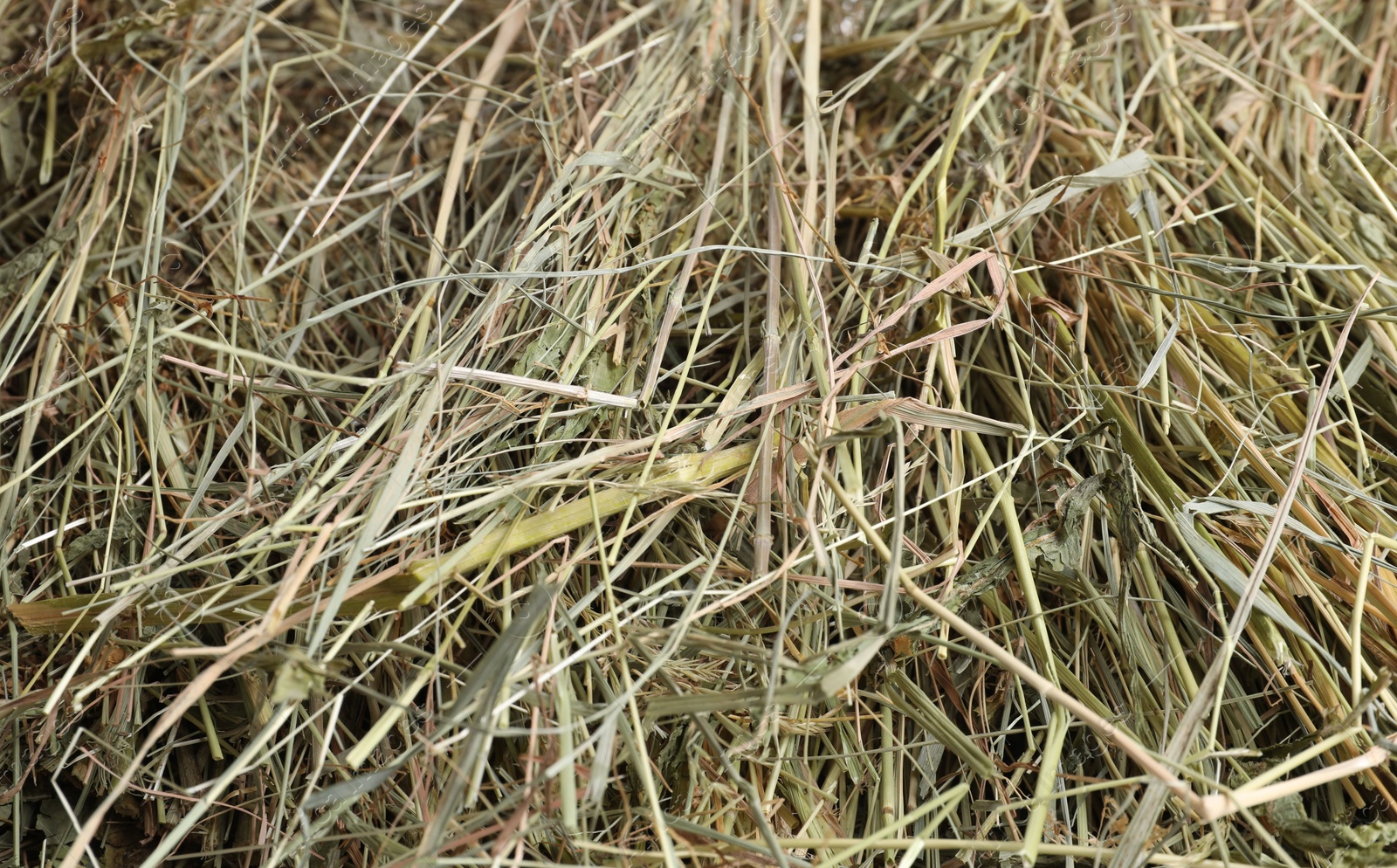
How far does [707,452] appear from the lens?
73cm

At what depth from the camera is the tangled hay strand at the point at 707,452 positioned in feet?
2.08

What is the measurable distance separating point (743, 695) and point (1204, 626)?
386 millimetres

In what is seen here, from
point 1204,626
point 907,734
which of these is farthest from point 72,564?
point 1204,626

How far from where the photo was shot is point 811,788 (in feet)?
2.20

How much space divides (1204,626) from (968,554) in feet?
0.61

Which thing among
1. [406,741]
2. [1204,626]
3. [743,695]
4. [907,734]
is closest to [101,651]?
[406,741]

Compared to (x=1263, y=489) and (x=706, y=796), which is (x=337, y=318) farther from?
(x=1263, y=489)

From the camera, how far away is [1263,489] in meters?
0.78

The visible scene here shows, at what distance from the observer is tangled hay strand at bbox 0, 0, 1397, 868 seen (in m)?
0.63

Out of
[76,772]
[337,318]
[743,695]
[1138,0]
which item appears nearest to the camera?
[743,695]

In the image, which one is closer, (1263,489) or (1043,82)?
(1263,489)

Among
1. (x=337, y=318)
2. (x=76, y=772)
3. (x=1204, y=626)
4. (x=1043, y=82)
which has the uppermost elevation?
(x=1043, y=82)

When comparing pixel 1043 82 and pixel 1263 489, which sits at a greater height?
pixel 1043 82

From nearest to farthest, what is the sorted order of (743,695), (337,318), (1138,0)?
(743,695), (337,318), (1138,0)
